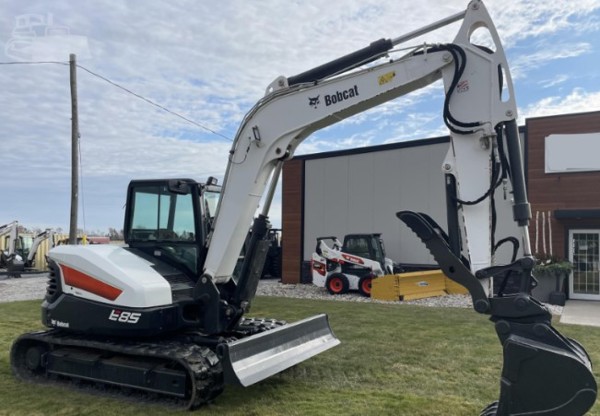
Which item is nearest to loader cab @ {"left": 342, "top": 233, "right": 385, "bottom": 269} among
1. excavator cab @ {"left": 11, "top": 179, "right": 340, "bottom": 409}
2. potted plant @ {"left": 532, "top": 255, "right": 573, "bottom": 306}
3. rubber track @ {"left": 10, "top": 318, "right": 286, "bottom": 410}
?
potted plant @ {"left": 532, "top": 255, "right": 573, "bottom": 306}

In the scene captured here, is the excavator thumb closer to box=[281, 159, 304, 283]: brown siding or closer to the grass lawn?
the grass lawn

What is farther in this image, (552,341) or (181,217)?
(181,217)

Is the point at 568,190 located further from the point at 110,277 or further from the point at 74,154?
the point at 74,154

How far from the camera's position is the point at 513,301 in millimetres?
4125

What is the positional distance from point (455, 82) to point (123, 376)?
460 cm

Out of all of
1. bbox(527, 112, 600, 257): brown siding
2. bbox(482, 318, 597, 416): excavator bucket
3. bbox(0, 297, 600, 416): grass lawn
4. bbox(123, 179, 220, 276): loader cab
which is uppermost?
bbox(527, 112, 600, 257): brown siding

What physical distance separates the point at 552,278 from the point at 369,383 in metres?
9.88

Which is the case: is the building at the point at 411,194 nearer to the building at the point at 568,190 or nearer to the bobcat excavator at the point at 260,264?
the building at the point at 568,190

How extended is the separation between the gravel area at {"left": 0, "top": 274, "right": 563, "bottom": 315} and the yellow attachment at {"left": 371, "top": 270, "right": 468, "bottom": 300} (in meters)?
0.24

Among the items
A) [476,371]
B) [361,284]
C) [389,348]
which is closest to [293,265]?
[361,284]

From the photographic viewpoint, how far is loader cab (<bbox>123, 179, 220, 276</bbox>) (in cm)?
619

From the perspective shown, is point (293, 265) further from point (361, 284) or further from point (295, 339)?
point (295, 339)

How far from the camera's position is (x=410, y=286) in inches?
583

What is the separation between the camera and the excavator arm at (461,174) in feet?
12.9
